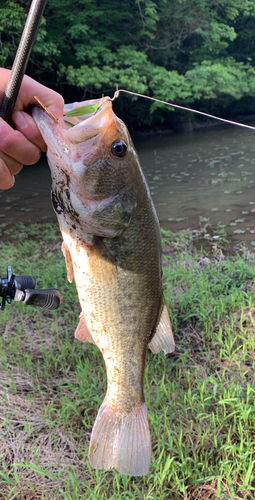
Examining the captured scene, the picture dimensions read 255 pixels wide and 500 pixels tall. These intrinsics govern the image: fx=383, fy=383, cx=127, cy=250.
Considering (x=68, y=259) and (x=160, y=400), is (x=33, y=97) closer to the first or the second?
(x=68, y=259)

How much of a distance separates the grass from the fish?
2.15ft

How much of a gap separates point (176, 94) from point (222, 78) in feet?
10.6

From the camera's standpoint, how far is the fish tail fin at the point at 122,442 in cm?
155

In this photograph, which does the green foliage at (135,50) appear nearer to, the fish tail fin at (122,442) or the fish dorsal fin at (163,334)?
the fish dorsal fin at (163,334)

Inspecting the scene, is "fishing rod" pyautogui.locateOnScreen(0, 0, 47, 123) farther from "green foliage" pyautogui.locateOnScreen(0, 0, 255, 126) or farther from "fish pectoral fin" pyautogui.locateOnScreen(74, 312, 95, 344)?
"green foliage" pyautogui.locateOnScreen(0, 0, 255, 126)

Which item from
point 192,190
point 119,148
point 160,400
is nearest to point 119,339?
point 119,148

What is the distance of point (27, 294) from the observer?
1716mm

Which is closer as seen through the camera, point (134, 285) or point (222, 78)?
point (134, 285)

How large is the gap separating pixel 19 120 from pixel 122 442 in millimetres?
1339

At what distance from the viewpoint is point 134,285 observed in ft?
4.91

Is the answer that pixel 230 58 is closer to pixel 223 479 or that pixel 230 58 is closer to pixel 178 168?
pixel 178 168

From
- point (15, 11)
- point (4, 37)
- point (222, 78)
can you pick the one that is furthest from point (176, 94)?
point (15, 11)

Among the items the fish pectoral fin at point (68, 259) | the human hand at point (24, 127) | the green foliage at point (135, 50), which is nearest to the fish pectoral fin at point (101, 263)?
the fish pectoral fin at point (68, 259)

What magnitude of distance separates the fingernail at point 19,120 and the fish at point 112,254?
0.07 meters
